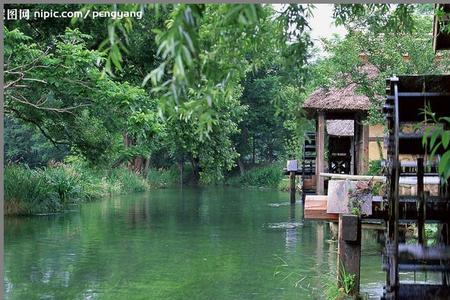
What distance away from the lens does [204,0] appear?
3494 mm

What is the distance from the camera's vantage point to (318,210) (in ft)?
25.1

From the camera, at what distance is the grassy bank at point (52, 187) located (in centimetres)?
1656

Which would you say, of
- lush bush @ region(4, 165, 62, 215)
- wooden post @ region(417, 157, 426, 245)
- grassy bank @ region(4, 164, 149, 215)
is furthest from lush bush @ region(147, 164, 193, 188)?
wooden post @ region(417, 157, 426, 245)

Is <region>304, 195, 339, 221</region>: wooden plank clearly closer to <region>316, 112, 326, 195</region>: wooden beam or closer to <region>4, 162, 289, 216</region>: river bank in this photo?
<region>316, 112, 326, 195</region>: wooden beam

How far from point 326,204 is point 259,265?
2.88 metres

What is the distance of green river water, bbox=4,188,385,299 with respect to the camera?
8531mm

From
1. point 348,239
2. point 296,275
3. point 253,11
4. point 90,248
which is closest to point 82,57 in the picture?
point 90,248

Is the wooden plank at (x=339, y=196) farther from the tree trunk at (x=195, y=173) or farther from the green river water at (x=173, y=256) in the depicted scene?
the tree trunk at (x=195, y=173)

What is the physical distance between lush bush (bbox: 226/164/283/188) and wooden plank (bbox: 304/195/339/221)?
84.4 ft

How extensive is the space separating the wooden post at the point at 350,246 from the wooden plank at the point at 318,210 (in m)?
0.44

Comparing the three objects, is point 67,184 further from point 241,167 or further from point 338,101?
point 241,167

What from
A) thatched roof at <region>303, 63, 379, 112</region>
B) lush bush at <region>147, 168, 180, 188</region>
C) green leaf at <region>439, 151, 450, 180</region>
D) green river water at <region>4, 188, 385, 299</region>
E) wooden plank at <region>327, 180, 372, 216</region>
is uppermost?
thatched roof at <region>303, 63, 379, 112</region>

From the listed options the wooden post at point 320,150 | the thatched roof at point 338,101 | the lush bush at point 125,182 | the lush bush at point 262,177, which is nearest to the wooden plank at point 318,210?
the wooden post at point 320,150

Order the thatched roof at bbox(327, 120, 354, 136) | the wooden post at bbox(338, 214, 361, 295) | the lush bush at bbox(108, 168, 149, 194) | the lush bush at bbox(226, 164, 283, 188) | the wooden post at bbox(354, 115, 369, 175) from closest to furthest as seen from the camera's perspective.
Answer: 1. the wooden post at bbox(338, 214, 361, 295)
2. the wooden post at bbox(354, 115, 369, 175)
3. the thatched roof at bbox(327, 120, 354, 136)
4. the lush bush at bbox(108, 168, 149, 194)
5. the lush bush at bbox(226, 164, 283, 188)
